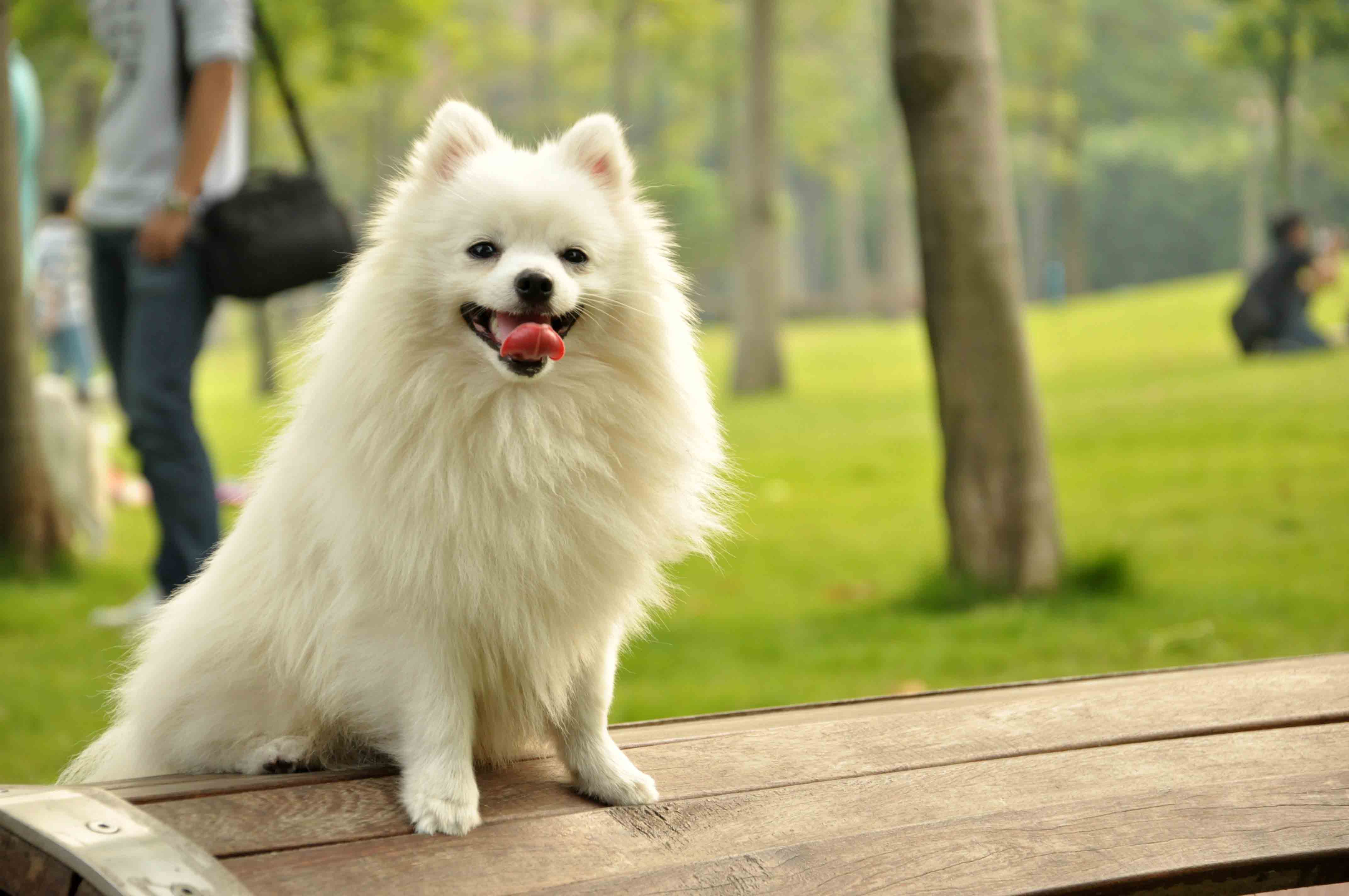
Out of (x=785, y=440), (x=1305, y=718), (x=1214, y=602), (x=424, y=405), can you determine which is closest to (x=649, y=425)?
(x=424, y=405)

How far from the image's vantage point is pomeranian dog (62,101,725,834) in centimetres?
212

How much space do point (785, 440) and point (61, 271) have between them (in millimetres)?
6908

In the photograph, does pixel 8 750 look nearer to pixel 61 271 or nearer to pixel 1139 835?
pixel 1139 835

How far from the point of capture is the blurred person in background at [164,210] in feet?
13.4

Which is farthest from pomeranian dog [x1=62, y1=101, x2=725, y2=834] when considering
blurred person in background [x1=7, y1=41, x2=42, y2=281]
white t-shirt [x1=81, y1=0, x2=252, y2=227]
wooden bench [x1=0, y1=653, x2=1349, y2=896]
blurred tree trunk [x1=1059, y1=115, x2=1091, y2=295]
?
blurred tree trunk [x1=1059, y1=115, x2=1091, y2=295]

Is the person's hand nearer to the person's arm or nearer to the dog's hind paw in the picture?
the person's arm

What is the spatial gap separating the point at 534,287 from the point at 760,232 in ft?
49.4

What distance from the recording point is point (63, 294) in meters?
12.1

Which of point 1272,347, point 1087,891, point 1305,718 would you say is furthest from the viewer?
point 1272,347

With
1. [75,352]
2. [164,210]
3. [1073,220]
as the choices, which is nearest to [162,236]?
[164,210]

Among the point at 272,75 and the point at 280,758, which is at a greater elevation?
the point at 272,75

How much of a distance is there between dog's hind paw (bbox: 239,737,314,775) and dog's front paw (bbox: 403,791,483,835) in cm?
31

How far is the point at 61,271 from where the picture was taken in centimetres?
1212

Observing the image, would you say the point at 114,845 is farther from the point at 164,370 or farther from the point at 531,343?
the point at 164,370
